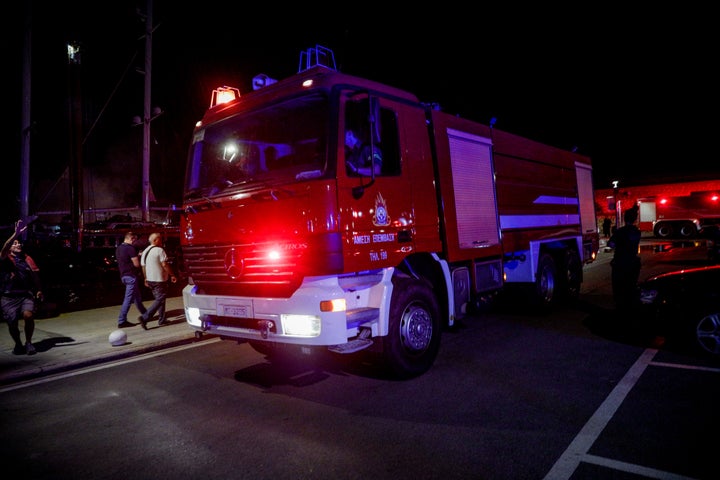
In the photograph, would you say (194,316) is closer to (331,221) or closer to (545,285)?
(331,221)

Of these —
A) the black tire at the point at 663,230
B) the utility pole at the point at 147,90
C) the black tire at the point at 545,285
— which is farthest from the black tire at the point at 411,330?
the black tire at the point at 663,230

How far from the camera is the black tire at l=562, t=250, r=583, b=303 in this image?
9.08 m

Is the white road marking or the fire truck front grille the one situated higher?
the fire truck front grille

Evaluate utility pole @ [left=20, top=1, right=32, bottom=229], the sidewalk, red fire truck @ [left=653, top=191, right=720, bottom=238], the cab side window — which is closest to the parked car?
the cab side window

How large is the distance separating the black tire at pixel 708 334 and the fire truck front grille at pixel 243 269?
472cm

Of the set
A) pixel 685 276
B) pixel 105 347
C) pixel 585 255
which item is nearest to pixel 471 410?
pixel 685 276

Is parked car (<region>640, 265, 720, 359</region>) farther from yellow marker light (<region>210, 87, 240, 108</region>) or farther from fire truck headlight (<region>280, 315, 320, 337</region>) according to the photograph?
yellow marker light (<region>210, 87, 240, 108</region>)

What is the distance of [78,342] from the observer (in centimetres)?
725

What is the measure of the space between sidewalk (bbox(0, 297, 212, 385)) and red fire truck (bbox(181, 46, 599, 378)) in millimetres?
2114

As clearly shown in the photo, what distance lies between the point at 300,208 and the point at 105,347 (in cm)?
467

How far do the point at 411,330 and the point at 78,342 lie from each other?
5.63 m

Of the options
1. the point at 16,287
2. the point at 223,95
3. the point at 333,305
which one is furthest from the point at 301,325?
the point at 16,287

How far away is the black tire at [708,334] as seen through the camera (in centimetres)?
518

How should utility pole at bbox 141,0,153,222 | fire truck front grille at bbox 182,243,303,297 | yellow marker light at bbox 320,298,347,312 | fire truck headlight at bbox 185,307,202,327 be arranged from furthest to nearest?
1. utility pole at bbox 141,0,153,222
2. fire truck headlight at bbox 185,307,202,327
3. fire truck front grille at bbox 182,243,303,297
4. yellow marker light at bbox 320,298,347,312
